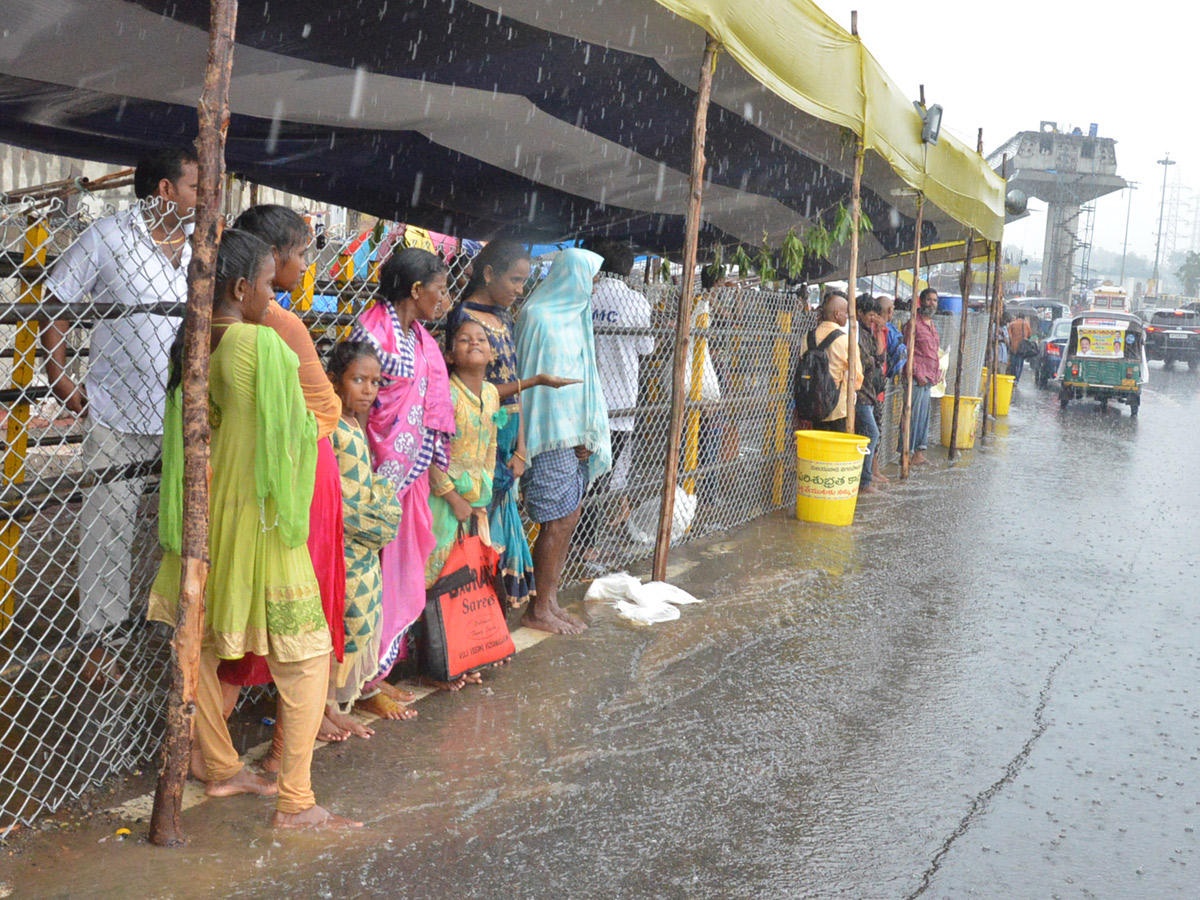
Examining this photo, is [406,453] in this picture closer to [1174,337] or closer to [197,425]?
[197,425]

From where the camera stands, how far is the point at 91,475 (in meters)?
3.64

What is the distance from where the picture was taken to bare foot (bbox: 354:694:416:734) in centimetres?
426

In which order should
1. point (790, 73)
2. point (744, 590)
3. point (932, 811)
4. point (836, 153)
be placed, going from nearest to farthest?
point (932, 811), point (790, 73), point (744, 590), point (836, 153)

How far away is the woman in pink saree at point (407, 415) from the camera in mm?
4059

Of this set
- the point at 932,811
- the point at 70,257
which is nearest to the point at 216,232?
the point at 70,257

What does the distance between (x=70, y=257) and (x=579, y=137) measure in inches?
150

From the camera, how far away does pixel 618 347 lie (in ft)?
21.6

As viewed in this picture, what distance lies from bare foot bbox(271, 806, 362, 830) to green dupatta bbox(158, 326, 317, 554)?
0.89 metres

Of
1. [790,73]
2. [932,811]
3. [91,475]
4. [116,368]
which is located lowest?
[932,811]

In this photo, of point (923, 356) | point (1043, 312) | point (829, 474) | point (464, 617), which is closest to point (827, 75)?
point (829, 474)

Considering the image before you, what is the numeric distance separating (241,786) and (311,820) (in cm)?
35

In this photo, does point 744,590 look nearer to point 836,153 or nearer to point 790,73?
point 790,73

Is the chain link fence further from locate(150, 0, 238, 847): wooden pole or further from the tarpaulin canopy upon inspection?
the tarpaulin canopy

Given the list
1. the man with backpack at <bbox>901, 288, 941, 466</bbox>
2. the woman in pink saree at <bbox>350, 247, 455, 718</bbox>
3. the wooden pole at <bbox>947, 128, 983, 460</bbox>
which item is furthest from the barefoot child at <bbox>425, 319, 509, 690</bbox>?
the wooden pole at <bbox>947, 128, 983, 460</bbox>
